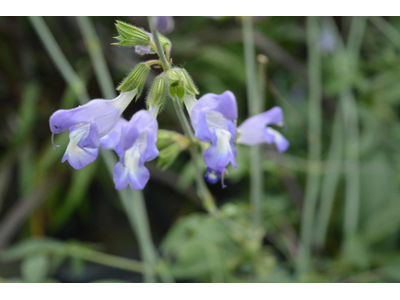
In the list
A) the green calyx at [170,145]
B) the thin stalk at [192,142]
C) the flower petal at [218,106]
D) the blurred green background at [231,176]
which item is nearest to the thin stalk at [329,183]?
the blurred green background at [231,176]

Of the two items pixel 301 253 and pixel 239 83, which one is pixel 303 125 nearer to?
pixel 239 83

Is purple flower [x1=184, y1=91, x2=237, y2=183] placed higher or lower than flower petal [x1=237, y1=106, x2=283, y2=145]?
lower

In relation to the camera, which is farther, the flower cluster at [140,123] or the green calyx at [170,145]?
the green calyx at [170,145]

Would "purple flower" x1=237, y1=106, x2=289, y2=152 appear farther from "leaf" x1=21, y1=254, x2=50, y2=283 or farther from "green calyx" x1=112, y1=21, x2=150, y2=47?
"leaf" x1=21, y1=254, x2=50, y2=283

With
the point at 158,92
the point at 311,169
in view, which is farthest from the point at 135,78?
the point at 311,169

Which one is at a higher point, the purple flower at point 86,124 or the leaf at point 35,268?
the purple flower at point 86,124

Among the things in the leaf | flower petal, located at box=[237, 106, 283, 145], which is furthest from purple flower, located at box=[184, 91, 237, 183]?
the leaf

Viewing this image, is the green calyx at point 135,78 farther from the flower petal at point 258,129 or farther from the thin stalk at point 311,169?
the thin stalk at point 311,169

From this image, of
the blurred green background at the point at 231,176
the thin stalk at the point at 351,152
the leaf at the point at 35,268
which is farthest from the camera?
the thin stalk at the point at 351,152
